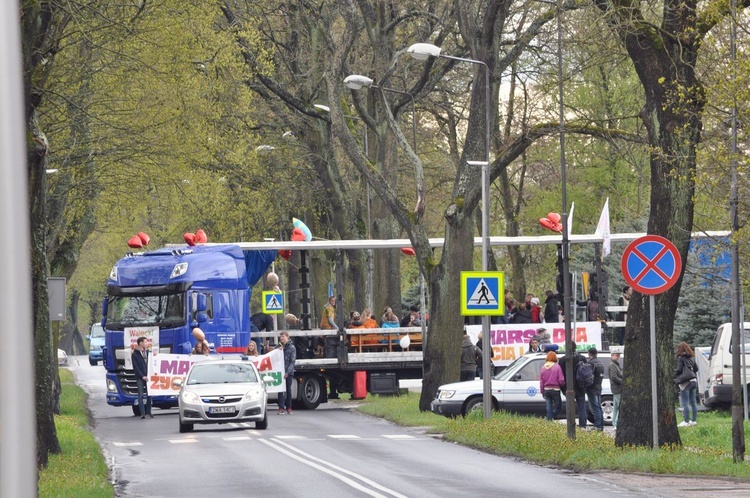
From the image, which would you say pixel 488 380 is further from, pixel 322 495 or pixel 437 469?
pixel 322 495

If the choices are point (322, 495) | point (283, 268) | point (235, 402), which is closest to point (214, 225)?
point (283, 268)

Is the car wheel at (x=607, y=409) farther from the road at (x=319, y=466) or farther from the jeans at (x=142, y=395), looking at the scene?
the jeans at (x=142, y=395)

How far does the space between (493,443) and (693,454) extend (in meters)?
4.54

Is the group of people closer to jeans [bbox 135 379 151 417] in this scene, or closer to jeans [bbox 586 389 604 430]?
jeans [bbox 135 379 151 417]

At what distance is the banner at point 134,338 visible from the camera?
31859mm

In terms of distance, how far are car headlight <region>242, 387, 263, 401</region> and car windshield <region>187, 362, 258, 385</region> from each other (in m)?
0.31

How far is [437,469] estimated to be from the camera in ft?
58.9

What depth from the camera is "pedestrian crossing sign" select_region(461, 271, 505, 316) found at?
24.5m

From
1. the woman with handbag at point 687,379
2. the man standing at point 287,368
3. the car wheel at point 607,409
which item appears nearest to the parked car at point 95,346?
the man standing at point 287,368

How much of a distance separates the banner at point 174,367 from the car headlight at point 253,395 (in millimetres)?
3994

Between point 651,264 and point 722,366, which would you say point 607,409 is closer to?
point 722,366

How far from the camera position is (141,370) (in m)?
30.7

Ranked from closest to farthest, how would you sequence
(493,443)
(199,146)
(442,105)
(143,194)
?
(493,443), (199,146), (143,194), (442,105)

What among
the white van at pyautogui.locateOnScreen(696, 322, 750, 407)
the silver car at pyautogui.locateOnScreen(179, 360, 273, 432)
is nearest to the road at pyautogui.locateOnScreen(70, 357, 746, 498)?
the silver car at pyautogui.locateOnScreen(179, 360, 273, 432)
